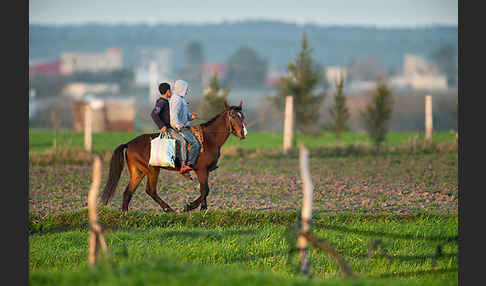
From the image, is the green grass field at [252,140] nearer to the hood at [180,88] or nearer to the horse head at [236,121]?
the horse head at [236,121]

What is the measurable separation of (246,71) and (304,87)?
8077 cm

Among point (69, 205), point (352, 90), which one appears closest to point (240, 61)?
point (352, 90)

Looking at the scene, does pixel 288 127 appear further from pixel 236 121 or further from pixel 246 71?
pixel 246 71

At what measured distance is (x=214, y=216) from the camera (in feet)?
38.7

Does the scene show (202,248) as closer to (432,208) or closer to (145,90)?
(432,208)

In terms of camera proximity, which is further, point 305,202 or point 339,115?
point 339,115

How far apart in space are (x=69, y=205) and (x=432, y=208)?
6798mm

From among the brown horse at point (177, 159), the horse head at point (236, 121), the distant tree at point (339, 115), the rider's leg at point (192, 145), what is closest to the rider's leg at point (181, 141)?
the rider's leg at point (192, 145)

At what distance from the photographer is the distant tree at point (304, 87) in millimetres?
27766

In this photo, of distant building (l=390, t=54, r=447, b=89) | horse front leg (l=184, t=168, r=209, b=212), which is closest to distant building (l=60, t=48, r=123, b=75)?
distant building (l=390, t=54, r=447, b=89)

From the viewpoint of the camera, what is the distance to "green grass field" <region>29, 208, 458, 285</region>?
290 inches

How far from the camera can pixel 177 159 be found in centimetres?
1184

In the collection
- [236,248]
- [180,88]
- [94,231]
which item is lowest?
[236,248]

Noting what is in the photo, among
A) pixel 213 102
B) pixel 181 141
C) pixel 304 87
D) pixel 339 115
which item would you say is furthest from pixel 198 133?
pixel 339 115
